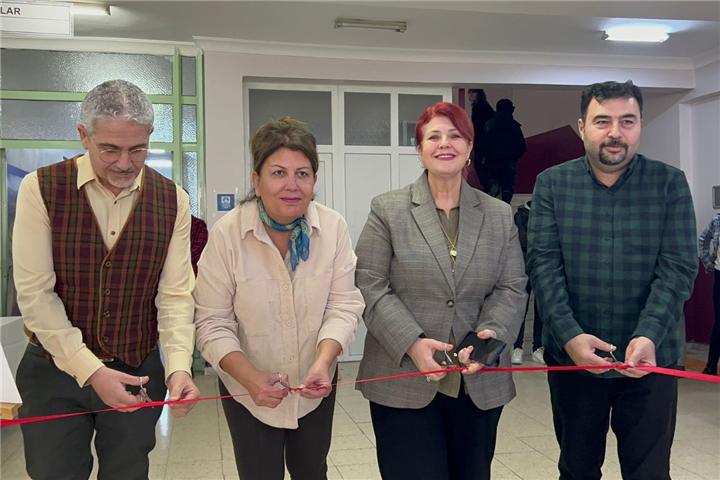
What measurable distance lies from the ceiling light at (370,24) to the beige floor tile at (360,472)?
3.83m

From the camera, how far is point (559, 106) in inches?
350

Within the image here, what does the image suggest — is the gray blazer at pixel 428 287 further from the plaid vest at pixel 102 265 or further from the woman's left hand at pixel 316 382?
the plaid vest at pixel 102 265

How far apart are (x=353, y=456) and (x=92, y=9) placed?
4117 mm

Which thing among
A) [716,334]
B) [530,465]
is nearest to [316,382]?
[530,465]

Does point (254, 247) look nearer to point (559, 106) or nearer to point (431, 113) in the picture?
point (431, 113)

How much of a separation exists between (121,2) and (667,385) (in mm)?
4793

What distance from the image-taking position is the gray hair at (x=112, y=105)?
1.78 metres

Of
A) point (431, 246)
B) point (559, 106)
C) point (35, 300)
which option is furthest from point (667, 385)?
point (559, 106)

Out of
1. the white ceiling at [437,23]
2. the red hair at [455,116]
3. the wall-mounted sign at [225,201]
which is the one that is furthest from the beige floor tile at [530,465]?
the wall-mounted sign at [225,201]

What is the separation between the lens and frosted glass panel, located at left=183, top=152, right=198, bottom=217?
6215 millimetres

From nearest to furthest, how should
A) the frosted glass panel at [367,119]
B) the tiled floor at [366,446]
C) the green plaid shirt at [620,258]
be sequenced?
the green plaid shirt at [620,258], the tiled floor at [366,446], the frosted glass panel at [367,119]

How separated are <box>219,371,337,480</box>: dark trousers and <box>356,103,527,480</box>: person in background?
20cm

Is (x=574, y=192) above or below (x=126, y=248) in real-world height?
above

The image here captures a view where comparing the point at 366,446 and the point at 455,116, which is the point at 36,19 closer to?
the point at 455,116
